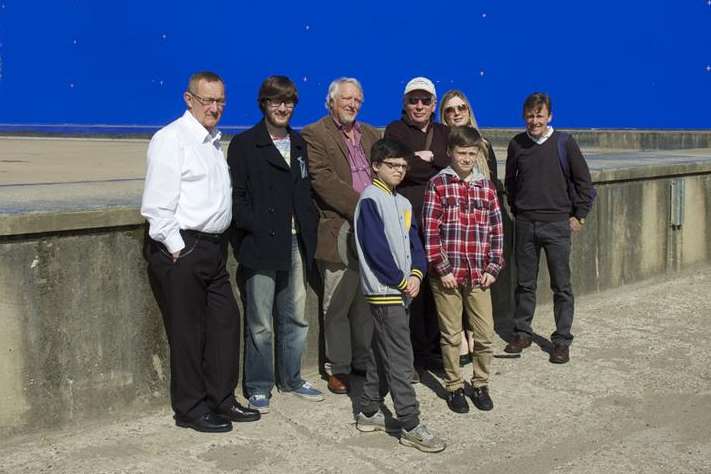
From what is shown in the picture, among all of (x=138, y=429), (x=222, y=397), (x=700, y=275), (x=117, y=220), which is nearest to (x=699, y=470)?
(x=222, y=397)

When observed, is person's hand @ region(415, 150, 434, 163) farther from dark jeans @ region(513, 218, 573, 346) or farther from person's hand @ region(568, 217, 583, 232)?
person's hand @ region(568, 217, 583, 232)

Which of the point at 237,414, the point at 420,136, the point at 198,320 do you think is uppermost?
the point at 420,136

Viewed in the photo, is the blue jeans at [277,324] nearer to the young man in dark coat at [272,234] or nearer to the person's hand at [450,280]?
the young man in dark coat at [272,234]

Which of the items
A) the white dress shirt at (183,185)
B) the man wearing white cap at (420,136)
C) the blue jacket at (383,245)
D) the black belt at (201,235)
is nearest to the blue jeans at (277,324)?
the black belt at (201,235)

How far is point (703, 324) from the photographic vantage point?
666cm

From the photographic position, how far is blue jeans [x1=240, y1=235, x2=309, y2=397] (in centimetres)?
469

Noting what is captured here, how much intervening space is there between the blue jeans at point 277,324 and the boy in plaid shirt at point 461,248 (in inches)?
28.5

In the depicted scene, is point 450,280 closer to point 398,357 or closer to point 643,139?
point 398,357

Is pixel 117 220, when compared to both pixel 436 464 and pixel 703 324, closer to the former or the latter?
pixel 436 464

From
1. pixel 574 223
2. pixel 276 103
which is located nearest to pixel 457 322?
pixel 574 223

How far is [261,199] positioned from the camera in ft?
15.0

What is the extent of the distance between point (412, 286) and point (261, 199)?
0.89m

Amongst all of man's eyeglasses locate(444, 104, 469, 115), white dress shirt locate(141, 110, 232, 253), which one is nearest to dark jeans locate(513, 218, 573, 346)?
man's eyeglasses locate(444, 104, 469, 115)

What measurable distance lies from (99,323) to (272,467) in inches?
44.9
